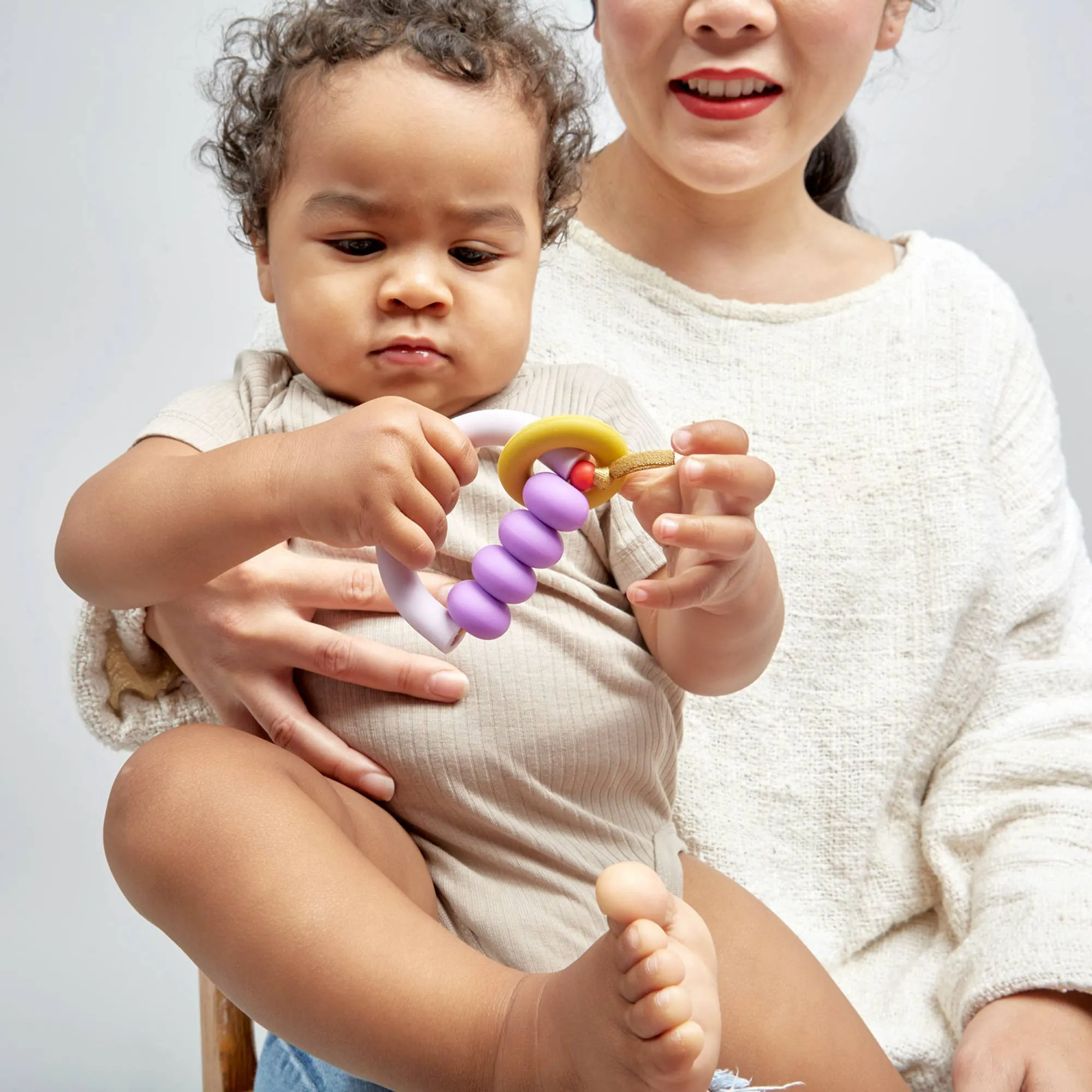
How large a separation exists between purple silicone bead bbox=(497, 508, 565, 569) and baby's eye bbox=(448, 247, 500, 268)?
11.2 inches

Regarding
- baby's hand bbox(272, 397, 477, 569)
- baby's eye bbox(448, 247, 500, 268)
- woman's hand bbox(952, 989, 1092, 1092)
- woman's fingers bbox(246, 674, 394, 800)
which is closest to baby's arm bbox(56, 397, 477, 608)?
baby's hand bbox(272, 397, 477, 569)

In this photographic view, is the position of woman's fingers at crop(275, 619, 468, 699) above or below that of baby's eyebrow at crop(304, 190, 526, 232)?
below

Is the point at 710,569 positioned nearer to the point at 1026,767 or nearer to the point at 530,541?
the point at 530,541

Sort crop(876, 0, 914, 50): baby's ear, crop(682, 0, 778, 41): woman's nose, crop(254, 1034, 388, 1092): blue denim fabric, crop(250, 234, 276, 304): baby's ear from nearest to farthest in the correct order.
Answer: crop(254, 1034, 388, 1092): blue denim fabric → crop(250, 234, 276, 304): baby's ear → crop(682, 0, 778, 41): woman's nose → crop(876, 0, 914, 50): baby's ear

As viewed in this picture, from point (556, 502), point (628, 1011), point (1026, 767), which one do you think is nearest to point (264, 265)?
point (556, 502)

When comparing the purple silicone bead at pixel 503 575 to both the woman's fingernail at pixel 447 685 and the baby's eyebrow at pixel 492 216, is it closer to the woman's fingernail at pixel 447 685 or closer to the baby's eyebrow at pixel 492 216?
the woman's fingernail at pixel 447 685

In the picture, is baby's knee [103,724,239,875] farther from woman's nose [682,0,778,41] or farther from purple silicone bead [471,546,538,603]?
woman's nose [682,0,778,41]

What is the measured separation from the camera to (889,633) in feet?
4.46

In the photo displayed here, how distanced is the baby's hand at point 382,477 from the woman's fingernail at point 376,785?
192mm

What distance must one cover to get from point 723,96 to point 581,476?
2.01 feet

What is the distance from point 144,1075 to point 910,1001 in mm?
1031

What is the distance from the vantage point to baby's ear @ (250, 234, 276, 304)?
45.1 inches

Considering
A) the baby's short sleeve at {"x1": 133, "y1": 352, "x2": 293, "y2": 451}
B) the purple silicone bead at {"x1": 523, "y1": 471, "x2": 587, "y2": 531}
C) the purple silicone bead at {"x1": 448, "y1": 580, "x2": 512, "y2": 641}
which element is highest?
the baby's short sleeve at {"x1": 133, "y1": 352, "x2": 293, "y2": 451}

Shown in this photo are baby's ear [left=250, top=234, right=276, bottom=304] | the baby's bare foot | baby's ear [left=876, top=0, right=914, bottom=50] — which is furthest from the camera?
baby's ear [left=876, top=0, right=914, bottom=50]
